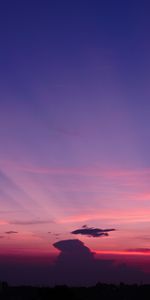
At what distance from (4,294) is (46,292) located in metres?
35.9

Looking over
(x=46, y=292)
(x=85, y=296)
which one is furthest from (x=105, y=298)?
(x=46, y=292)

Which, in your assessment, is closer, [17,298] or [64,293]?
[64,293]

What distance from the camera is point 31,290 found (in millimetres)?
159625

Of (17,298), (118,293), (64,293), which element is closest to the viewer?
(64,293)

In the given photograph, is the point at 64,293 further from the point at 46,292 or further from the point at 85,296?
the point at 85,296

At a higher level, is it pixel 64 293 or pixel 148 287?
pixel 148 287

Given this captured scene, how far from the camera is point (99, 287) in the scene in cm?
17912

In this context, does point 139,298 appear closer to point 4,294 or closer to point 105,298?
point 105,298

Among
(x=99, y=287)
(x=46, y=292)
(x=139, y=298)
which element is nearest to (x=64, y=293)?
(x=46, y=292)

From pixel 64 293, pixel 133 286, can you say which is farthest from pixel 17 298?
pixel 133 286

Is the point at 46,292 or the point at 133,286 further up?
the point at 133,286

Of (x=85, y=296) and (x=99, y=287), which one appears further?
(x=99, y=287)

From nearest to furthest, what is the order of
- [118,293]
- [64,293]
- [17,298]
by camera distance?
[64,293] → [17,298] → [118,293]

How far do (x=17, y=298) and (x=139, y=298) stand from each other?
38239 millimetres
